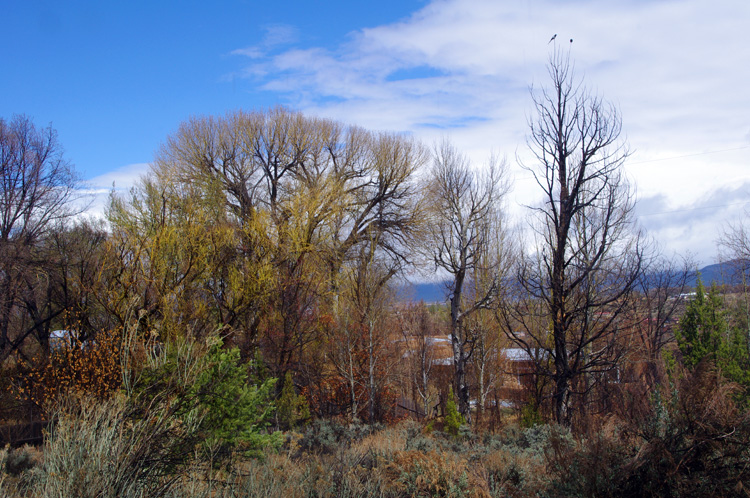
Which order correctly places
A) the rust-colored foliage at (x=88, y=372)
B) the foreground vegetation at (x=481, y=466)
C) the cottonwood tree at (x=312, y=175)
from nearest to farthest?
the foreground vegetation at (x=481, y=466) → the rust-colored foliage at (x=88, y=372) → the cottonwood tree at (x=312, y=175)

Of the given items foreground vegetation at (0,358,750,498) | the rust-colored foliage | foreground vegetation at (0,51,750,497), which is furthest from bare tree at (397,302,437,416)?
foreground vegetation at (0,358,750,498)

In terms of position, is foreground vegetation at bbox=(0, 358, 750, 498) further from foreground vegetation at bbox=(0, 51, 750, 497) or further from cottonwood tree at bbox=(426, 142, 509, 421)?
cottonwood tree at bbox=(426, 142, 509, 421)

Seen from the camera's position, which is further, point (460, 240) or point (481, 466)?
point (460, 240)

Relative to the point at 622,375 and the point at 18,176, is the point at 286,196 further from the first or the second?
the point at 622,375

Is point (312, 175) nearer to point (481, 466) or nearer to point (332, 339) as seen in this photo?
point (332, 339)

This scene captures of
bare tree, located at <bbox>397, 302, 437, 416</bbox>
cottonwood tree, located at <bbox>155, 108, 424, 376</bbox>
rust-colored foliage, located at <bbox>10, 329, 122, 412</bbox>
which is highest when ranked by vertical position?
cottonwood tree, located at <bbox>155, 108, 424, 376</bbox>

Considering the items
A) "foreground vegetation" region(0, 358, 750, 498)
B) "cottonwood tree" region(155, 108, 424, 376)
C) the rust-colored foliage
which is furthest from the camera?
"cottonwood tree" region(155, 108, 424, 376)

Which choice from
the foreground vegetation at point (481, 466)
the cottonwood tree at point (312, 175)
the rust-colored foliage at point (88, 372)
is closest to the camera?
the foreground vegetation at point (481, 466)

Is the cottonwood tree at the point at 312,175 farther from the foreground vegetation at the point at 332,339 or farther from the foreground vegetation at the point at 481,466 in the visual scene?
the foreground vegetation at the point at 481,466

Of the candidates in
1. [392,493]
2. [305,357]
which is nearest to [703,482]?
[392,493]

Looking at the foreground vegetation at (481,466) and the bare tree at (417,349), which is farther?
the bare tree at (417,349)

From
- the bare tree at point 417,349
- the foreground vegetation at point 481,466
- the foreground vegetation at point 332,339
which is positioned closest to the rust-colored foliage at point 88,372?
the foreground vegetation at point 332,339

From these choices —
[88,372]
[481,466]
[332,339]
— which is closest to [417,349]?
[332,339]

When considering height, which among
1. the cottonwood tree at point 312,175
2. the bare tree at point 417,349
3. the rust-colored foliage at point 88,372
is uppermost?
the cottonwood tree at point 312,175
